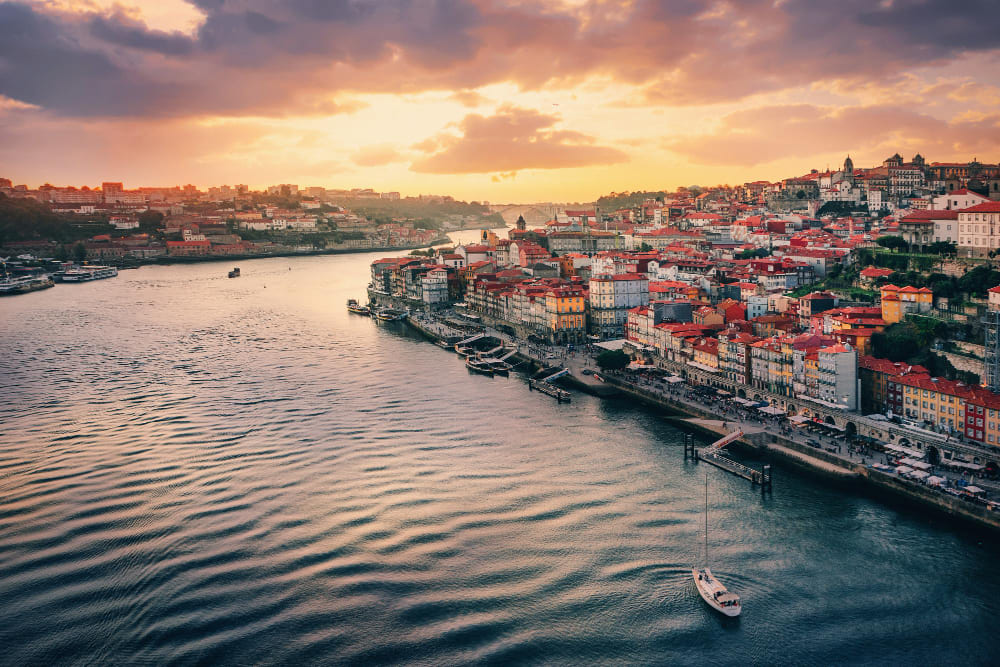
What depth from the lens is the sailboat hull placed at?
1062 cm

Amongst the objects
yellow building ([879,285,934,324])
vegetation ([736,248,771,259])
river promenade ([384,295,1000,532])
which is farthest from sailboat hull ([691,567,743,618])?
vegetation ([736,248,771,259])

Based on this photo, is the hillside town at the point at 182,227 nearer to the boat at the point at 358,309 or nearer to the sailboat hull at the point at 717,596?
the boat at the point at 358,309

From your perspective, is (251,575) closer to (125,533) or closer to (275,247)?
(125,533)

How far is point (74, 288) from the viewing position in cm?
5525

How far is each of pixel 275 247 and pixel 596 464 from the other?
76.1 m

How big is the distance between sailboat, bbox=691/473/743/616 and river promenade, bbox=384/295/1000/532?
498 cm

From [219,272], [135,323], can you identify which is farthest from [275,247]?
[135,323]

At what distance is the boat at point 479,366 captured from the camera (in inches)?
1022

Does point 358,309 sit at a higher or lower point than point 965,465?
higher

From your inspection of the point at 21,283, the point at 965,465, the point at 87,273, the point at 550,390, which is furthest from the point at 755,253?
the point at 87,273

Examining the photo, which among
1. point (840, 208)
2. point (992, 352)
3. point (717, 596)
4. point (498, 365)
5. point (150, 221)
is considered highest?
point (150, 221)

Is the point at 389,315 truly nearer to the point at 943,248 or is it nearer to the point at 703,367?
the point at 703,367

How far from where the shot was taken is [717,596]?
10773 mm

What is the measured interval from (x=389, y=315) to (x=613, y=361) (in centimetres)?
1790
